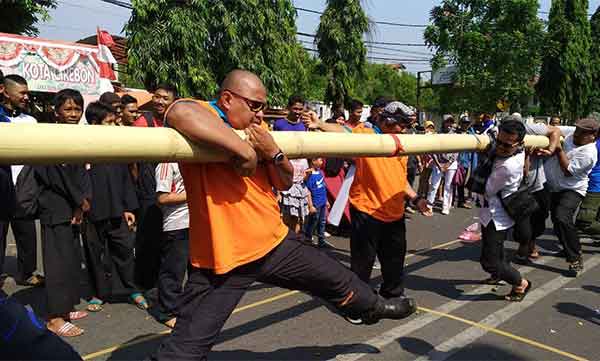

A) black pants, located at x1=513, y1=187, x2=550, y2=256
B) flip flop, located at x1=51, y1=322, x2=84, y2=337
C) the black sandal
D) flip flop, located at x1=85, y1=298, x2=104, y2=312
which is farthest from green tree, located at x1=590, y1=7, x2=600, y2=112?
flip flop, located at x1=51, y1=322, x2=84, y2=337

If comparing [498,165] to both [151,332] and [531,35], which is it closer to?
[151,332]

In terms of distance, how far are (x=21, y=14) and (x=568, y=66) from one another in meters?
27.4

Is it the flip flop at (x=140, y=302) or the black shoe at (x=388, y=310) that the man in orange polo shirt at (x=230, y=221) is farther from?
the flip flop at (x=140, y=302)

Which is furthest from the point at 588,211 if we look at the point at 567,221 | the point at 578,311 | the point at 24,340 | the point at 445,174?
the point at 24,340

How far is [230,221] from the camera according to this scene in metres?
2.20

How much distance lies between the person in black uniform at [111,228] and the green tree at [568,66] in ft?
94.0

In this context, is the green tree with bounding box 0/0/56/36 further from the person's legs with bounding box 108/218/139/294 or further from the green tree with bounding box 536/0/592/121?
the green tree with bounding box 536/0/592/121

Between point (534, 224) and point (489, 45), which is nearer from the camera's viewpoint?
point (534, 224)

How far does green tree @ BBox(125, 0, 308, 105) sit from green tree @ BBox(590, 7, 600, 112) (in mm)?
22850

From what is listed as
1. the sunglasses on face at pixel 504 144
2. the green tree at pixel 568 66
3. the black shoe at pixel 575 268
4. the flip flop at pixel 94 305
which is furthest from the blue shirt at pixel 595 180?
the green tree at pixel 568 66

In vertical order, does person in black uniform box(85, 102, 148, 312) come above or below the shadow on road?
above

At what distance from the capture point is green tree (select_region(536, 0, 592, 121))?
27881 mm

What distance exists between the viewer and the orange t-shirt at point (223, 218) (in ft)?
7.16

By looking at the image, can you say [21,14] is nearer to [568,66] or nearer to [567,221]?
[567,221]
